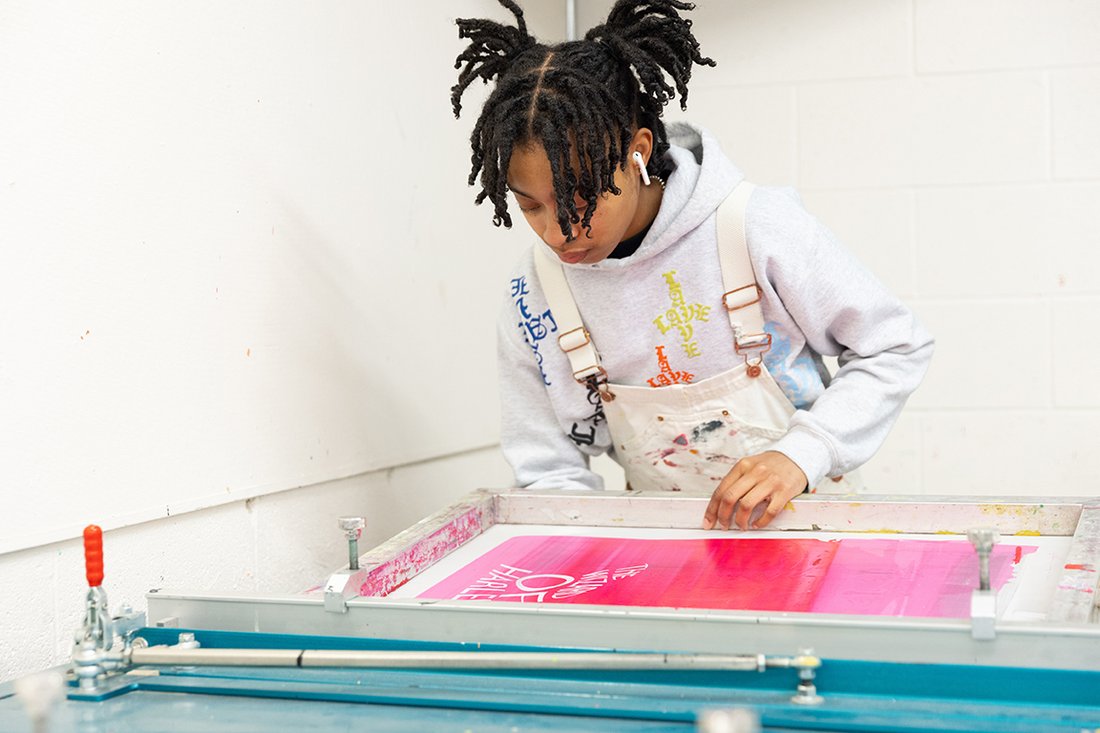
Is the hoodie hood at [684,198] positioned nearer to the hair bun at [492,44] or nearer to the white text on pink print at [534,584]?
the hair bun at [492,44]

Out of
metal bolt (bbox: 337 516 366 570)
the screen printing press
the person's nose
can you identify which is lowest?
the screen printing press

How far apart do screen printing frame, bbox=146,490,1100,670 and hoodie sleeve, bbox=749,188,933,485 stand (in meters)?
0.12

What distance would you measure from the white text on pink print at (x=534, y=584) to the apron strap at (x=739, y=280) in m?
0.36

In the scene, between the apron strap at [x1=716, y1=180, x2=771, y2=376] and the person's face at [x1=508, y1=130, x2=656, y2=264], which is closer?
the person's face at [x1=508, y1=130, x2=656, y2=264]

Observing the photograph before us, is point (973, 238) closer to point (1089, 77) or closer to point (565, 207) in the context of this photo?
point (1089, 77)

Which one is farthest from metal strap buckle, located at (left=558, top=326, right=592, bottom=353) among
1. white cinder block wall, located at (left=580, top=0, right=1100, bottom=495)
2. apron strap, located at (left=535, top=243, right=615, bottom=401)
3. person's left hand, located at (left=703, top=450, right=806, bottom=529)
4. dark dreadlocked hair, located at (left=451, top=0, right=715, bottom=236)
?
white cinder block wall, located at (left=580, top=0, right=1100, bottom=495)

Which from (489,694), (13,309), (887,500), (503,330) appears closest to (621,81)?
(503,330)

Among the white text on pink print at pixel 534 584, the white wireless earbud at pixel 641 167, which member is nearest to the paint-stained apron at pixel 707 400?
the white wireless earbud at pixel 641 167

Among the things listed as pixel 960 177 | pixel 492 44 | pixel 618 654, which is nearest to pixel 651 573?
pixel 618 654

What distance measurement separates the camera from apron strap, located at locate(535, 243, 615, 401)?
4.19 ft

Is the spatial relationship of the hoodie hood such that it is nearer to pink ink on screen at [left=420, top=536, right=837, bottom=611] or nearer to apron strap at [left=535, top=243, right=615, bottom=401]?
apron strap at [left=535, top=243, right=615, bottom=401]

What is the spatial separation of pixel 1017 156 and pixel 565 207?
4.67 feet

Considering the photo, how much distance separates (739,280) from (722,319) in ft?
0.16

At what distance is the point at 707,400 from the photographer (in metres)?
1.26
